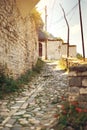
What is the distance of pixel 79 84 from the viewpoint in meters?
5.53

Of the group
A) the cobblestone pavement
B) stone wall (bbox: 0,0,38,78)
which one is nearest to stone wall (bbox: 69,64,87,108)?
the cobblestone pavement

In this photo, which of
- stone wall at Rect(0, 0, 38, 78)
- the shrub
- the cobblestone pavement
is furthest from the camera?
stone wall at Rect(0, 0, 38, 78)

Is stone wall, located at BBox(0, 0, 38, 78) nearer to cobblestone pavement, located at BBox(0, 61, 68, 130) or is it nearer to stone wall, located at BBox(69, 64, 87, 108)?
cobblestone pavement, located at BBox(0, 61, 68, 130)

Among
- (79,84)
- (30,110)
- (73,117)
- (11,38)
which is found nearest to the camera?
(73,117)

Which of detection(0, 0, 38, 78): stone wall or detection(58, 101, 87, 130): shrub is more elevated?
detection(0, 0, 38, 78): stone wall

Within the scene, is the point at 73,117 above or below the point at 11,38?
below

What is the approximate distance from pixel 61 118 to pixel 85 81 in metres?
0.93

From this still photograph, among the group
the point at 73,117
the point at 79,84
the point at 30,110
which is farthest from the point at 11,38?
the point at 73,117

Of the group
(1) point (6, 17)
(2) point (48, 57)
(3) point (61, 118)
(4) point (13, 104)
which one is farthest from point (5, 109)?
(2) point (48, 57)

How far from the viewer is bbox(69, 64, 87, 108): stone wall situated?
5.46 metres

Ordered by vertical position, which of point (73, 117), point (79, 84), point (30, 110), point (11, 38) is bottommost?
point (30, 110)

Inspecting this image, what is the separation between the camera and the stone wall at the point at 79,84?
5.46 meters

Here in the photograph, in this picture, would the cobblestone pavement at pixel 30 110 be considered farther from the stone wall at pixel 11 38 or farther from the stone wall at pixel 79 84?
the stone wall at pixel 11 38

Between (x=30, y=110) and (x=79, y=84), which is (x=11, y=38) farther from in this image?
(x=79, y=84)
